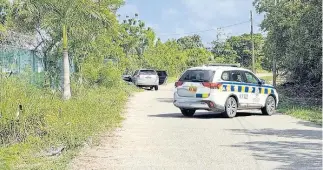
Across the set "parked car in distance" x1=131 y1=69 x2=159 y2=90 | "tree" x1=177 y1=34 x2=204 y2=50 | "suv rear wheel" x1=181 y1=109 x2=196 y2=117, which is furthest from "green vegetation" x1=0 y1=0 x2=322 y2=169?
"tree" x1=177 y1=34 x2=204 y2=50

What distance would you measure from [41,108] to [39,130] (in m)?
0.74

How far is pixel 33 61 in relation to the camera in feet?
64.4

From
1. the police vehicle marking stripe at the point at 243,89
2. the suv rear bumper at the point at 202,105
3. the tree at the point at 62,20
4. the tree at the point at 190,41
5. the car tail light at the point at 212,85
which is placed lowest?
the suv rear bumper at the point at 202,105

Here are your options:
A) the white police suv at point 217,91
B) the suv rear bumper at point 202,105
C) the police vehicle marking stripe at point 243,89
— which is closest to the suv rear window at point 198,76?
the white police suv at point 217,91

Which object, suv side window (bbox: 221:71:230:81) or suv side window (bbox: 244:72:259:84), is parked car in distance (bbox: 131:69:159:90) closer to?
suv side window (bbox: 244:72:259:84)

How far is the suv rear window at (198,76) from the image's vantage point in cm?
1600

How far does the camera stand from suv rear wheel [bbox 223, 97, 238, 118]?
637 inches

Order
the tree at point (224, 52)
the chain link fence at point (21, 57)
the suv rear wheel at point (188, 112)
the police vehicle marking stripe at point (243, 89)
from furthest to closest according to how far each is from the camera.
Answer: the tree at point (224, 52), the suv rear wheel at point (188, 112), the chain link fence at point (21, 57), the police vehicle marking stripe at point (243, 89)

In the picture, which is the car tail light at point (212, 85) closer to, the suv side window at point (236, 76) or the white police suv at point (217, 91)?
the white police suv at point (217, 91)

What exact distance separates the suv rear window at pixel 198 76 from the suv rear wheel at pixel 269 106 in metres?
2.87

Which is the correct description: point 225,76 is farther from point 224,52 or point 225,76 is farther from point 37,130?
point 224,52

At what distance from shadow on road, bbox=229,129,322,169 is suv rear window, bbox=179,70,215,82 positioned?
3270 millimetres

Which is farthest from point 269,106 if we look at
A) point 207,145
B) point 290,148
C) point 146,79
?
point 146,79

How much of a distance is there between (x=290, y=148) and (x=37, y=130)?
17.0 feet
